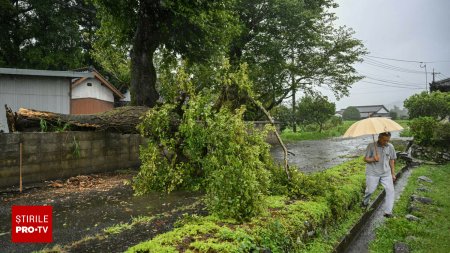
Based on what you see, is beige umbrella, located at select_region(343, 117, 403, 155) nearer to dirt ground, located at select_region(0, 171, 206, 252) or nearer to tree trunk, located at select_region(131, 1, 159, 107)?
dirt ground, located at select_region(0, 171, 206, 252)

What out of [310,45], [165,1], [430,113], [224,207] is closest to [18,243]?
[224,207]

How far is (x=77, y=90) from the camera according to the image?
68.2ft

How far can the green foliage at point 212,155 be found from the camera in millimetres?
4695

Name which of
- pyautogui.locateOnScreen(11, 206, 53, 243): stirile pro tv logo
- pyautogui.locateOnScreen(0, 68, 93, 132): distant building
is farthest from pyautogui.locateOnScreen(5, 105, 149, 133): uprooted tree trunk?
pyautogui.locateOnScreen(0, 68, 93, 132): distant building

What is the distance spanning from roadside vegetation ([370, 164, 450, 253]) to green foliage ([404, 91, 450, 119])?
24.5 m

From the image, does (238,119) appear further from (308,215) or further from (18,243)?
(18,243)

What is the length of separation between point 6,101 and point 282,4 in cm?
1591

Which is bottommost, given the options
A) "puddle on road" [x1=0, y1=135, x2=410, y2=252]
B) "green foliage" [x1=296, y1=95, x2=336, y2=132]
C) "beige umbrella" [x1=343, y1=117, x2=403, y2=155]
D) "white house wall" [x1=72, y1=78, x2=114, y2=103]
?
"puddle on road" [x1=0, y1=135, x2=410, y2=252]

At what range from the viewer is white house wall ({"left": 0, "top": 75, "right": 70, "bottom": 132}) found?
1501 centimetres

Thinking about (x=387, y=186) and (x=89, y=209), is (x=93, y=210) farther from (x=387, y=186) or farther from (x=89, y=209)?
(x=387, y=186)

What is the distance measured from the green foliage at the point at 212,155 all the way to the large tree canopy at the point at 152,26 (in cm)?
419

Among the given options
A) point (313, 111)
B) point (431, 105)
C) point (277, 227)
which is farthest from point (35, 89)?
point (431, 105)

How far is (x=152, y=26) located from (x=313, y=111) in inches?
931

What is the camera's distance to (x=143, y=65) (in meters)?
12.5
